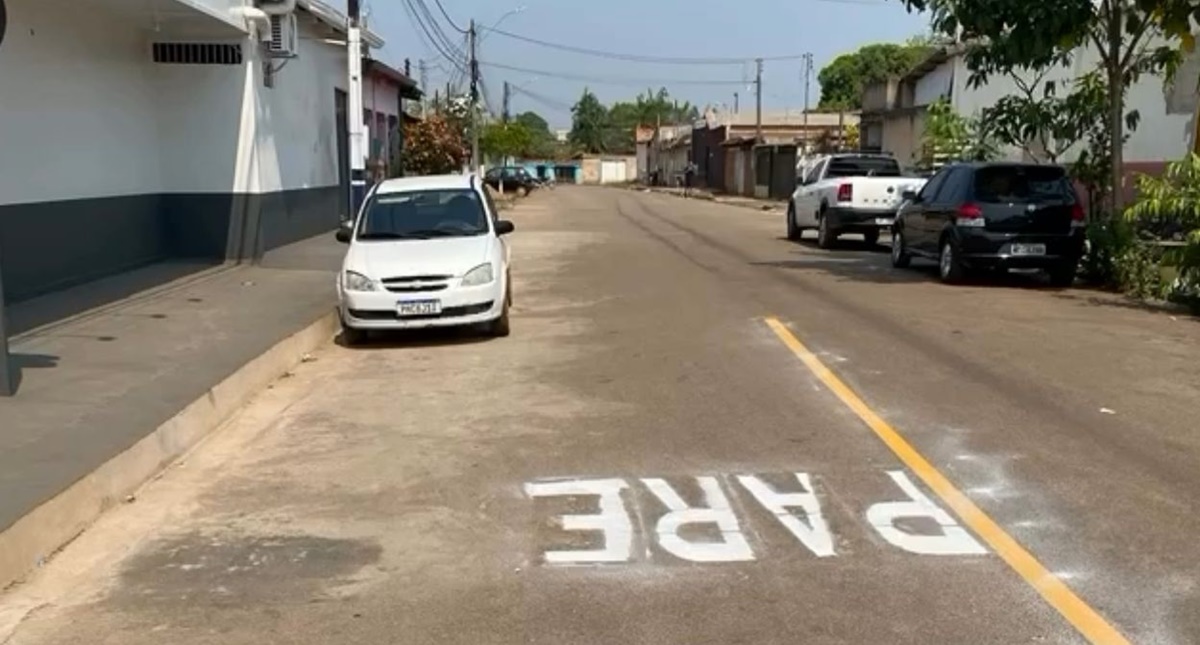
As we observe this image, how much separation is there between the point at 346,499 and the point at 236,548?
0.88m

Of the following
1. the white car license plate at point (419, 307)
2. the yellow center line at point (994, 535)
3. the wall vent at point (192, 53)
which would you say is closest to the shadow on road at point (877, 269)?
the white car license plate at point (419, 307)

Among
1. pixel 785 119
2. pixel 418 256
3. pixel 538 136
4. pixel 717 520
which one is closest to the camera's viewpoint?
pixel 717 520

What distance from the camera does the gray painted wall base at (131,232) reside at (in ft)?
43.0

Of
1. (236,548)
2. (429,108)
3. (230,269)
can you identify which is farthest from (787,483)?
(429,108)

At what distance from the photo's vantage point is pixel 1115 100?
53.8ft

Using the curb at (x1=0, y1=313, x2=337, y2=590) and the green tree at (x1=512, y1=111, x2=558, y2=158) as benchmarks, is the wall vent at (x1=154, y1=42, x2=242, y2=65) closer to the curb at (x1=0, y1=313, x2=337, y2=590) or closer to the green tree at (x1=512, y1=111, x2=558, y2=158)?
the curb at (x1=0, y1=313, x2=337, y2=590)

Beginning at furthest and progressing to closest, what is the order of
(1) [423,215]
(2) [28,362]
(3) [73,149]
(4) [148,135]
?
1. (4) [148,135]
2. (3) [73,149]
3. (1) [423,215]
4. (2) [28,362]

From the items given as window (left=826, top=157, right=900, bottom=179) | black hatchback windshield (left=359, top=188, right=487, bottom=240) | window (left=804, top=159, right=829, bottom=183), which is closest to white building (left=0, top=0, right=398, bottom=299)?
black hatchback windshield (left=359, top=188, right=487, bottom=240)

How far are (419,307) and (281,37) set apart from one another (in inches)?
318

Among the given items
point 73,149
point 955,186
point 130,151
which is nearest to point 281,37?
point 130,151

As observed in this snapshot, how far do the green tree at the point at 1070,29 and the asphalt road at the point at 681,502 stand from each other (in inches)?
187

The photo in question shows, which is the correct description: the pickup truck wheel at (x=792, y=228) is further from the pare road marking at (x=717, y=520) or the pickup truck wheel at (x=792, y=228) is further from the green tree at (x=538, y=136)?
the green tree at (x=538, y=136)

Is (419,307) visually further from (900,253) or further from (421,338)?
(900,253)

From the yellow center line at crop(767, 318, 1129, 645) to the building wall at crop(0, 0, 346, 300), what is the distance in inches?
360
